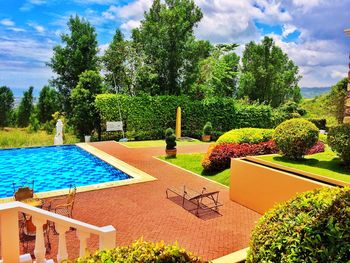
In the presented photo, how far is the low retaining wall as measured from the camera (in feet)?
26.8

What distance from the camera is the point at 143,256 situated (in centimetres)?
277

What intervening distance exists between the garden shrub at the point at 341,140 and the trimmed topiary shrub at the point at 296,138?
Answer: 104cm

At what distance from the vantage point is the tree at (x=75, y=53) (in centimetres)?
2789

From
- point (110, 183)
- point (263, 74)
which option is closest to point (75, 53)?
point (110, 183)

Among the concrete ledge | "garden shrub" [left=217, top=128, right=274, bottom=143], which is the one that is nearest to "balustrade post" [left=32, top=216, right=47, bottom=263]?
the concrete ledge

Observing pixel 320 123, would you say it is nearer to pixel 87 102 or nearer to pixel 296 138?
pixel 87 102

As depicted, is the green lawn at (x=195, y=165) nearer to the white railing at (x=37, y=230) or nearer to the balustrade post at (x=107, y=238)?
the balustrade post at (x=107, y=238)

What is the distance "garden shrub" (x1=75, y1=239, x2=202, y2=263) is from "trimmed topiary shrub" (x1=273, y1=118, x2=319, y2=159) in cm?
742

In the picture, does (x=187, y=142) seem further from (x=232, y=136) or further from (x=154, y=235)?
(x=154, y=235)

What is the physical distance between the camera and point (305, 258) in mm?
3055

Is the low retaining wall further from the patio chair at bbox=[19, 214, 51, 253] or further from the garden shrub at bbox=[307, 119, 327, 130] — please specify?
the garden shrub at bbox=[307, 119, 327, 130]

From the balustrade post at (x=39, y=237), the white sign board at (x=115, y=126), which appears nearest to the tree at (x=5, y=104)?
the white sign board at (x=115, y=126)

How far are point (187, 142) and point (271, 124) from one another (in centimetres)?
1155

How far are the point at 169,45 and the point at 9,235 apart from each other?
24793mm
